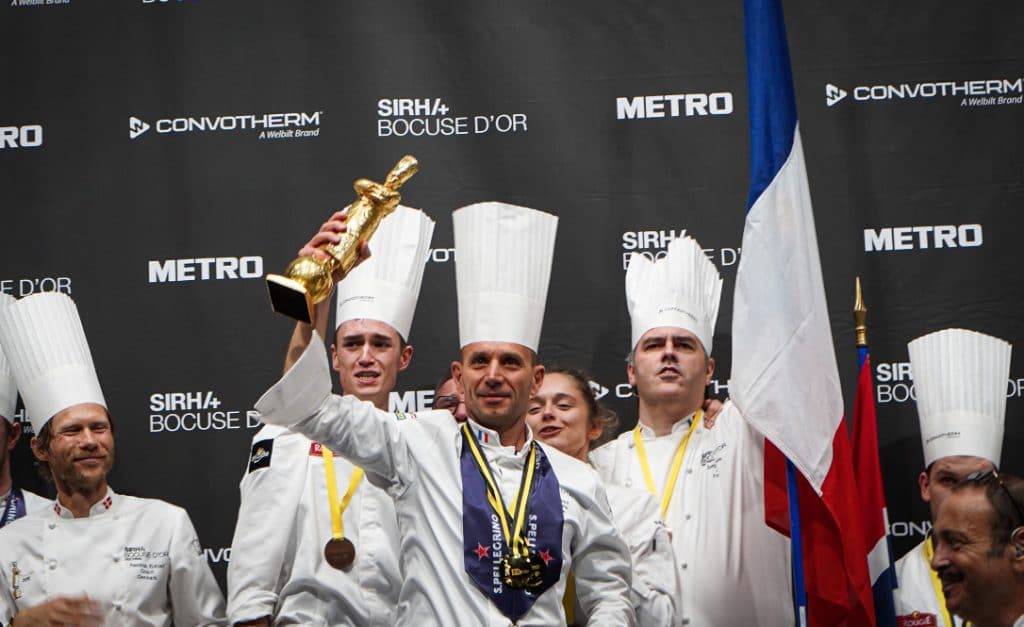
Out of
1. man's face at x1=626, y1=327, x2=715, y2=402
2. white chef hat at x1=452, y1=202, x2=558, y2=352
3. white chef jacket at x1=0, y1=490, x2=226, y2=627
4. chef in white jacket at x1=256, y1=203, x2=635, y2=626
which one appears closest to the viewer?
chef in white jacket at x1=256, y1=203, x2=635, y2=626

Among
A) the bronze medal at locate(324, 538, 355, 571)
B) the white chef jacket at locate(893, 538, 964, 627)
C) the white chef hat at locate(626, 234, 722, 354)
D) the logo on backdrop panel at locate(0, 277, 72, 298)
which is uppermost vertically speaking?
the logo on backdrop panel at locate(0, 277, 72, 298)

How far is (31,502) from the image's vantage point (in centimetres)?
446

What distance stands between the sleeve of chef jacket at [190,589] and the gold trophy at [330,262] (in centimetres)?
138

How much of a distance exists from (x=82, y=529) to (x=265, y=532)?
63 centimetres

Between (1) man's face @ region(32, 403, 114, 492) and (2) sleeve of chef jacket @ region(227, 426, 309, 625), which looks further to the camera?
A: (1) man's face @ region(32, 403, 114, 492)

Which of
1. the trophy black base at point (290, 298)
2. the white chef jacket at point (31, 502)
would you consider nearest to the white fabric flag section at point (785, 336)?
the trophy black base at point (290, 298)

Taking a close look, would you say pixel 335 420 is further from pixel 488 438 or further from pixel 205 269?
pixel 205 269

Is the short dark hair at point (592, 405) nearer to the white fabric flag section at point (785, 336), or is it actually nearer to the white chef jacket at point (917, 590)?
the white fabric flag section at point (785, 336)

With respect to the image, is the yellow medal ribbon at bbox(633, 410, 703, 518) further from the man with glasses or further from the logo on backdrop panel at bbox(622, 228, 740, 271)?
the man with glasses

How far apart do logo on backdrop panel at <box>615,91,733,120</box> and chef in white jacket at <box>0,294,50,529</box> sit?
6.92 ft

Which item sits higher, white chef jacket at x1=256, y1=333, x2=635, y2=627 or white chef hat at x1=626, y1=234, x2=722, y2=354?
white chef hat at x1=626, y1=234, x2=722, y2=354

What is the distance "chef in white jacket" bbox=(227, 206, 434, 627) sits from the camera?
11.9 feet

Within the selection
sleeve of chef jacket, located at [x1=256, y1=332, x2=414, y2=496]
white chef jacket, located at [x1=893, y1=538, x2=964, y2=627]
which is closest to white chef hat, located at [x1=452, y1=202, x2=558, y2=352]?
sleeve of chef jacket, located at [x1=256, y1=332, x2=414, y2=496]

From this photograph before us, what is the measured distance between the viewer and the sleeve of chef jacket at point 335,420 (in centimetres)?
291
